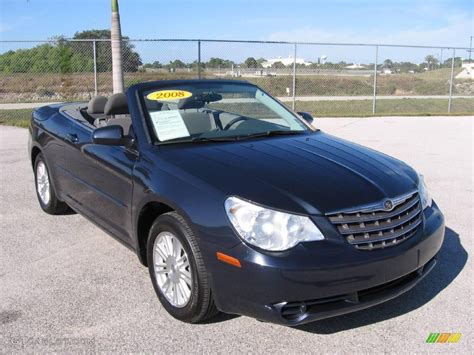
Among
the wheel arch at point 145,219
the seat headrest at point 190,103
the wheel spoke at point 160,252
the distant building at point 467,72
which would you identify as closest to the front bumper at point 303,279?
the wheel spoke at point 160,252

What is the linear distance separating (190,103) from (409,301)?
227 cm

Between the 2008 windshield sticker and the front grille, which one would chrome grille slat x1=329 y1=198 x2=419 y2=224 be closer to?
the front grille

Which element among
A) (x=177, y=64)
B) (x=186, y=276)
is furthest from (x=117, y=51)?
(x=186, y=276)

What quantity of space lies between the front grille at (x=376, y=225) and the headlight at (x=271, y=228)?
0.17 meters

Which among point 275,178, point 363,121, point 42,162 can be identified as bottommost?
point 363,121

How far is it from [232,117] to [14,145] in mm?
7584

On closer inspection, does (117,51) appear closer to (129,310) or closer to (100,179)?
(100,179)

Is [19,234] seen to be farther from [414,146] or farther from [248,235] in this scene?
[414,146]

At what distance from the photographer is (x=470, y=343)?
3141 millimetres

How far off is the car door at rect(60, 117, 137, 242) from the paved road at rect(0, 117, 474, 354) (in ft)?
1.24

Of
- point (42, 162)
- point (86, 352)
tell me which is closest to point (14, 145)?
point (42, 162)

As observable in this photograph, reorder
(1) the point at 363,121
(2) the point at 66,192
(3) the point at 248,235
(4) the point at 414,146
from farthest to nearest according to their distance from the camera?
(1) the point at 363,121
(4) the point at 414,146
(2) the point at 66,192
(3) the point at 248,235

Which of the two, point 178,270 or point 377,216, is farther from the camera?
point 178,270

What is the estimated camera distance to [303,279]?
9.32ft
